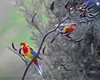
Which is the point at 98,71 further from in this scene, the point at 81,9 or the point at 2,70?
the point at 2,70

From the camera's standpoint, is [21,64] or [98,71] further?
[21,64]

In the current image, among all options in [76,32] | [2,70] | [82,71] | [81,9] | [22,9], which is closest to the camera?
[81,9]

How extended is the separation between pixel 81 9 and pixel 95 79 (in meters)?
1.63

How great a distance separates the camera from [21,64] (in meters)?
4.30

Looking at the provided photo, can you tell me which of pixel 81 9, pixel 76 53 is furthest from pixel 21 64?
pixel 81 9

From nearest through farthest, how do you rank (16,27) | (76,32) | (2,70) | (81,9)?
(81,9)
(76,32)
(2,70)
(16,27)

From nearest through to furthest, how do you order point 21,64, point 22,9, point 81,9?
point 81,9, point 22,9, point 21,64

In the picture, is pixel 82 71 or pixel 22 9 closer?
pixel 82 71

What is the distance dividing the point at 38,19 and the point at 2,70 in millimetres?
2361

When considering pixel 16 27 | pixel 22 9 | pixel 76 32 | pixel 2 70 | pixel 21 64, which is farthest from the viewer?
pixel 16 27

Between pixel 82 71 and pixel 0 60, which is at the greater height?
pixel 0 60

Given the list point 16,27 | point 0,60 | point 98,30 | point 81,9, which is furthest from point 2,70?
point 81,9

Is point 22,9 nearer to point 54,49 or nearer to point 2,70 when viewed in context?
point 54,49

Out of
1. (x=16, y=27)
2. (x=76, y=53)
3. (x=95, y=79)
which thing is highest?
(x=16, y=27)
